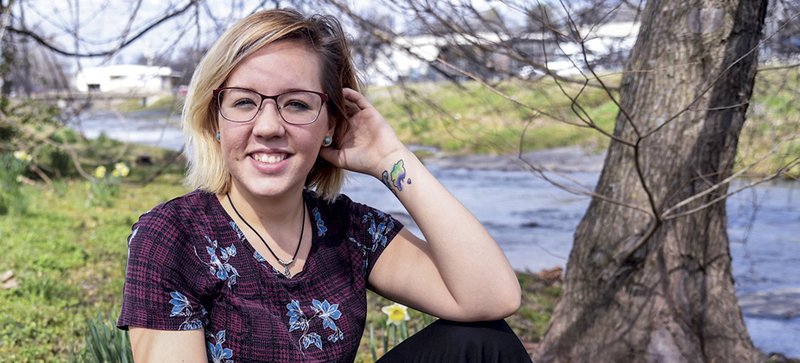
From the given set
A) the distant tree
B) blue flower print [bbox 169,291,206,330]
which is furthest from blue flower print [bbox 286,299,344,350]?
the distant tree

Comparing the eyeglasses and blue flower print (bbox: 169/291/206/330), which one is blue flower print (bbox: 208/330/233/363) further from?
the eyeglasses

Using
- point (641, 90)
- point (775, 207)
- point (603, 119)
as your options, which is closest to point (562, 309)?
point (641, 90)

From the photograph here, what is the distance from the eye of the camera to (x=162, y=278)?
1.56 m

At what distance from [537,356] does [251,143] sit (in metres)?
1.63

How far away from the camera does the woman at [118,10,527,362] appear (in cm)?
161

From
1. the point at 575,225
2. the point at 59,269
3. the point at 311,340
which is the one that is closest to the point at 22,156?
the point at 59,269

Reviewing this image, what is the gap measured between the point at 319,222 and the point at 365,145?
0.70 feet

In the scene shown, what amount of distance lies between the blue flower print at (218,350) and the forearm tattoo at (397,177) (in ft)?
1.71

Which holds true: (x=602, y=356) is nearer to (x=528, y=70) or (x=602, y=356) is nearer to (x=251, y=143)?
(x=528, y=70)

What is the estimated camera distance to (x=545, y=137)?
1463cm

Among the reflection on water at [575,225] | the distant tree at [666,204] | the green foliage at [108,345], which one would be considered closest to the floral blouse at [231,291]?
the green foliage at [108,345]

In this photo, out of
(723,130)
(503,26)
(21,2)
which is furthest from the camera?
(21,2)

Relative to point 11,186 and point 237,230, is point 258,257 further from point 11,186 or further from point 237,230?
point 11,186

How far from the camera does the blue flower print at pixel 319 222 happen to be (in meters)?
1.94
